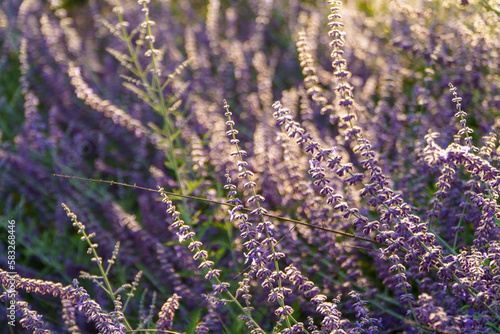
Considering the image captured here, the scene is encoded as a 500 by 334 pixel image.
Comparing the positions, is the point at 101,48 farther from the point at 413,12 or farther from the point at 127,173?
the point at 413,12

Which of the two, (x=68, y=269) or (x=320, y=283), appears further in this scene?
(x=68, y=269)

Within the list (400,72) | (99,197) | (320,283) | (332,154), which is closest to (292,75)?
(400,72)

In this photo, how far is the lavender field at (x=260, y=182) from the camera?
1.86 metres

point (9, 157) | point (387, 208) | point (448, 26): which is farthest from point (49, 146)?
point (448, 26)

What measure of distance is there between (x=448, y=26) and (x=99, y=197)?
2.78 meters

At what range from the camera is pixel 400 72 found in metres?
3.57

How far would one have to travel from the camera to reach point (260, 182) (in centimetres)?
301

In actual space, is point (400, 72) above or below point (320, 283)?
above

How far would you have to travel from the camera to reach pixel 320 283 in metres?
2.65

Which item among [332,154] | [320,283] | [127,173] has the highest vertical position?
[332,154]

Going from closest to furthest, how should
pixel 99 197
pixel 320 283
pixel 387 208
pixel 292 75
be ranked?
pixel 387 208, pixel 320 283, pixel 99 197, pixel 292 75

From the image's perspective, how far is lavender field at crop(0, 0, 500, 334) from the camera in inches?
73.3

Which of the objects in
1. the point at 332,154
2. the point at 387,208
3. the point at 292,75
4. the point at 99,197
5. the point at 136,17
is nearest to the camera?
the point at 387,208

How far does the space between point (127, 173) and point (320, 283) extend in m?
1.70
